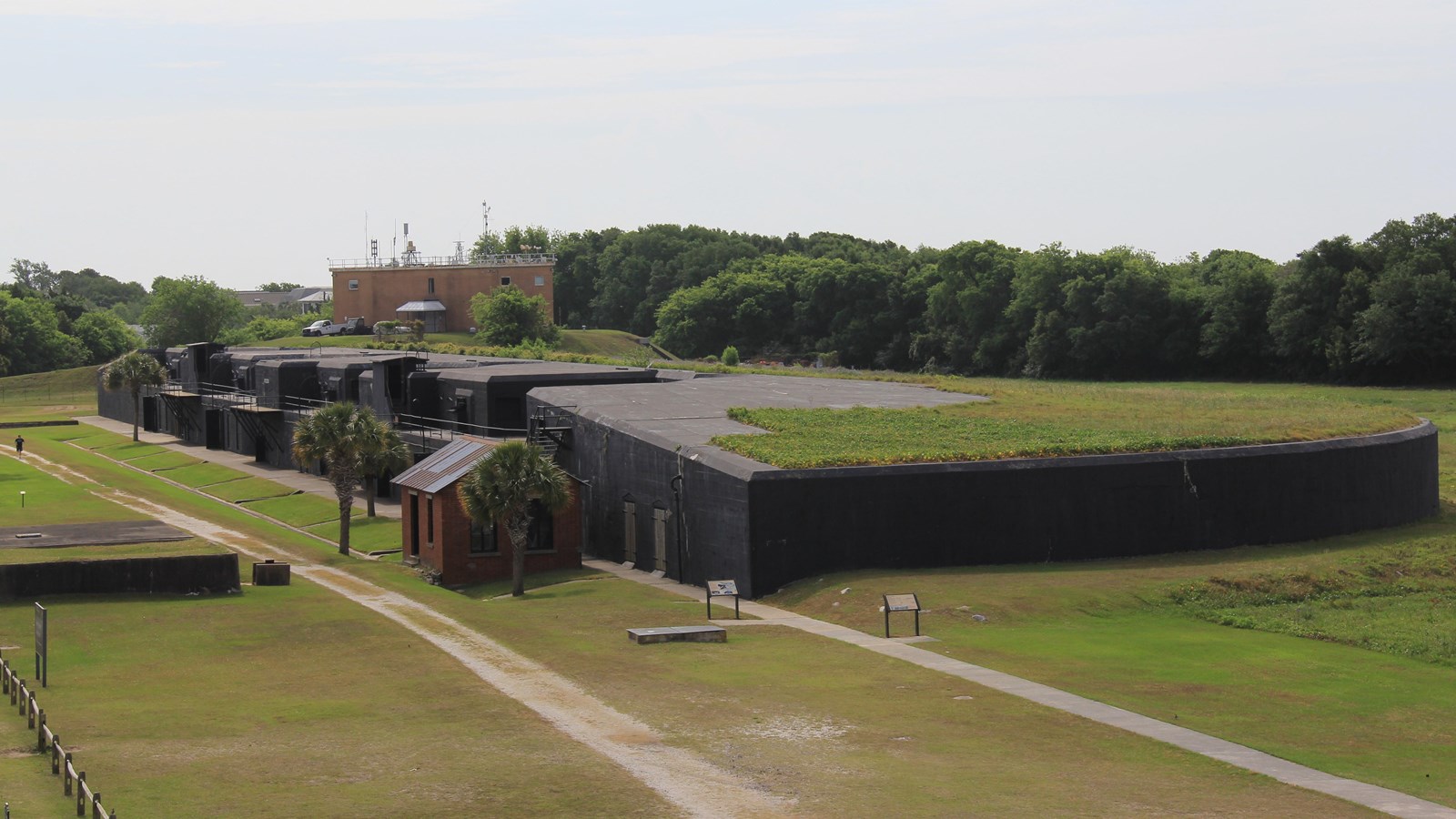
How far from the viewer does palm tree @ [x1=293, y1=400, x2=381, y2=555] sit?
5053 centimetres

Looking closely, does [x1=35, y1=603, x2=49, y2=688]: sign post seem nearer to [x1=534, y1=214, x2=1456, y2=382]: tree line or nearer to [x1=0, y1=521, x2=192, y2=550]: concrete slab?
[x1=0, y1=521, x2=192, y2=550]: concrete slab

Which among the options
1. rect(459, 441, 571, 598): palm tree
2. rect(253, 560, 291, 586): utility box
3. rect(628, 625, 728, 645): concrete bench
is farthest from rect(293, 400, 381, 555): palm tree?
rect(628, 625, 728, 645): concrete bench

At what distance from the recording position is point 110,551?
38719 mm

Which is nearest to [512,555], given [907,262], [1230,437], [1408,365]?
[1230,437]

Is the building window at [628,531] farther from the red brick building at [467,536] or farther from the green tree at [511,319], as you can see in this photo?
the green tree at [511,319]

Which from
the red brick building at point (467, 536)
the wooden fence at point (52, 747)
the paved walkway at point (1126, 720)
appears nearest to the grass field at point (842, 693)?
the wooden fence at point (52, 747)

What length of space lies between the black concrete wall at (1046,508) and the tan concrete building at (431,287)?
93755mm

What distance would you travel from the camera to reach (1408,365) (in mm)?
92250

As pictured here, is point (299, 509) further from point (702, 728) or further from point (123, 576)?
point (702, 728)

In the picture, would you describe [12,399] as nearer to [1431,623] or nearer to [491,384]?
[491,384]

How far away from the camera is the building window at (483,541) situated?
43906 millimetres

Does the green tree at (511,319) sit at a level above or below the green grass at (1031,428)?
above

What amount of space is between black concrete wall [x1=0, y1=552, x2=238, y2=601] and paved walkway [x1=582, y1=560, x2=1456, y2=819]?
12528 mm

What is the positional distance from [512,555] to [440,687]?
17456mm
